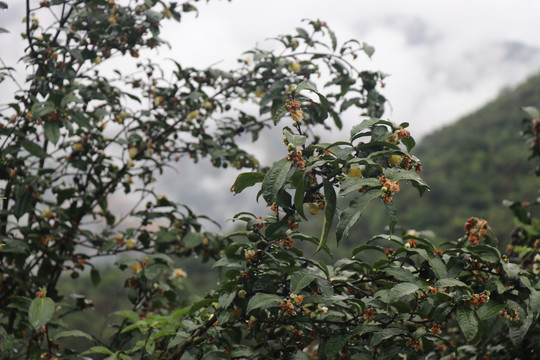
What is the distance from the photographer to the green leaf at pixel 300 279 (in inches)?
38.4

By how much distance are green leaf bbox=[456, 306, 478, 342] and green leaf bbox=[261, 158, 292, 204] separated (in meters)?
0.44

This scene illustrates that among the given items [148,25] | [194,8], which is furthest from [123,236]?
[194,8]

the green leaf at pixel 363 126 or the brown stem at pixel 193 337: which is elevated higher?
the green leaf at pixel 363 126

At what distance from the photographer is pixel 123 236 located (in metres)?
1.97

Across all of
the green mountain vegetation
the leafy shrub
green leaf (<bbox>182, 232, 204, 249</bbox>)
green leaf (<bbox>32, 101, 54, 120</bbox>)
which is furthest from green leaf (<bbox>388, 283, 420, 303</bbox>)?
the green mountain vegetation

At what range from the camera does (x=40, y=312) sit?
1.28 meters

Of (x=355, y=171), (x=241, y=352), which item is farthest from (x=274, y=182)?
(x=241, y=352)

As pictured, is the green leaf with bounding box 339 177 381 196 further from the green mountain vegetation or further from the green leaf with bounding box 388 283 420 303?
the green mountain vegetation

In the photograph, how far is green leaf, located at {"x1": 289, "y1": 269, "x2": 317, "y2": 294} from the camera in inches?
38.4

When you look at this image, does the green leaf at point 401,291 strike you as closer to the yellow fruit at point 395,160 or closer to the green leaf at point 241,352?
the yellow fruit at point 395,160

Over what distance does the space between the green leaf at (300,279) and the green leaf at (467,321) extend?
Result: 291 millimetres

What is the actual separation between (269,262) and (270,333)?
0.54ft

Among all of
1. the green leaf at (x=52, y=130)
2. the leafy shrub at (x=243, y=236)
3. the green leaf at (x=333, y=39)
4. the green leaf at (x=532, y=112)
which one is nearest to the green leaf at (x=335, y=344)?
the leafy shrub at (x=243, y=236)

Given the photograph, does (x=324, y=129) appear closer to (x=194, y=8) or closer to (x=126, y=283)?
(x=194, y=8)
